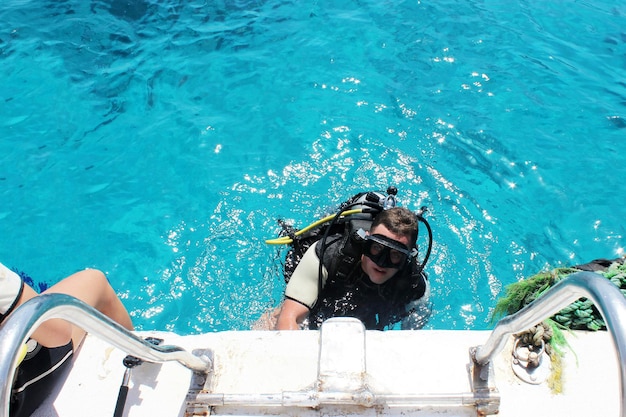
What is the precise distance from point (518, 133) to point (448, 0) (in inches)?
126

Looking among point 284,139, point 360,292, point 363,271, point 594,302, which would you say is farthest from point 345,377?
point 284,139

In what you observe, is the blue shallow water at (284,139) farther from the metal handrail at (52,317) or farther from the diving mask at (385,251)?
the metal handrail at (52,317)

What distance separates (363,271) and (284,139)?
8.33 feet

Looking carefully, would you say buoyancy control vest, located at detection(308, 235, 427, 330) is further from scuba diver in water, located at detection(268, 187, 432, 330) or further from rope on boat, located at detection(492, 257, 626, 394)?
rope on boat, located at detection(492, 257, 626, 394)

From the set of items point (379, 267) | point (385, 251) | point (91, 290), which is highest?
point (91, 290)

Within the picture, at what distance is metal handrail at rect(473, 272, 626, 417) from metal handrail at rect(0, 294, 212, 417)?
3.33 ft

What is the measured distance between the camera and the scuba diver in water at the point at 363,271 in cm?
305

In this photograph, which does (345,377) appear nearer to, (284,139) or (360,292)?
(360,292)

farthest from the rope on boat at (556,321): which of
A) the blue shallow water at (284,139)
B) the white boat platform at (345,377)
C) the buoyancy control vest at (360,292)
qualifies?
the blue shallow water at (284,139)

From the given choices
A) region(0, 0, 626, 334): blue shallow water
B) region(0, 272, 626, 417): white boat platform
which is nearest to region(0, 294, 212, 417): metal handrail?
region(0, 272, 626, 417): white boat platform

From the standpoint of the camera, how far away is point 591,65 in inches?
258

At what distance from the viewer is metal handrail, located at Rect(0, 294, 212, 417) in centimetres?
96

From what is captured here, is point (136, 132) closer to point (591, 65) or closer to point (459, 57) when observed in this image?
point (459, 57)

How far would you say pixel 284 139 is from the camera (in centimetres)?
544
